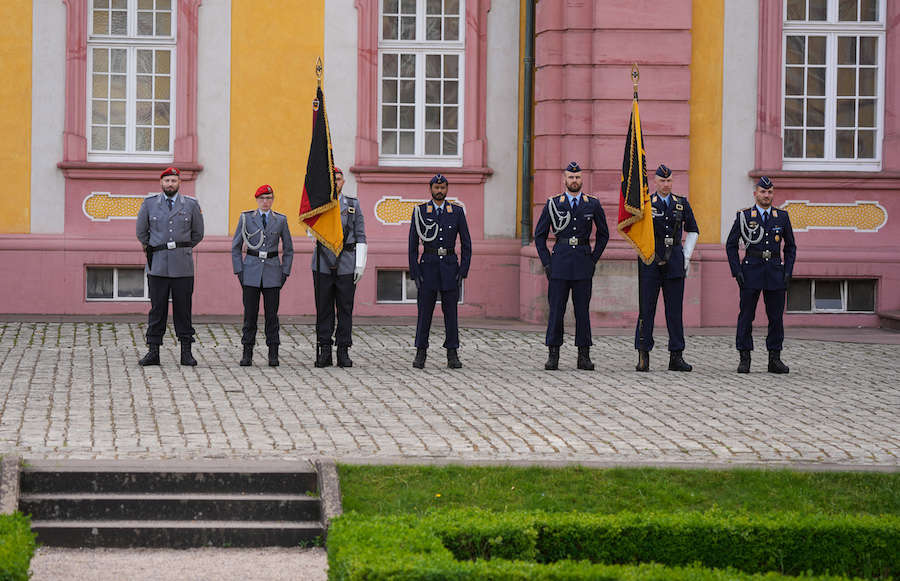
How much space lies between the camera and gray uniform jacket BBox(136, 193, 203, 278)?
13.6m

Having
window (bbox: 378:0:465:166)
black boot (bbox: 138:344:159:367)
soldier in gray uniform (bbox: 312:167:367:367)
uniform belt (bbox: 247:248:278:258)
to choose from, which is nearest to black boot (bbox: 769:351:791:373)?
soldier in gray uniform (bbox: 312:167:367:367)

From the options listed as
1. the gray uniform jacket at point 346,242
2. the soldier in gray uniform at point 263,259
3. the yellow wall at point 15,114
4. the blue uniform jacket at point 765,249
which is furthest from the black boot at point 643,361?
the yellow wall at point 15,114

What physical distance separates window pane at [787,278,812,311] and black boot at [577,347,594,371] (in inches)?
229

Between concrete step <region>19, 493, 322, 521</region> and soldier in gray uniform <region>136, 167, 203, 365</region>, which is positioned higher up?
soldier in gray uniform <region>136, 167, 203, 365</region>

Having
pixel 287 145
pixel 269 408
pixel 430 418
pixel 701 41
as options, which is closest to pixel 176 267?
pixel 269 408

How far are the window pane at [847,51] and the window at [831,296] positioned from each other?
280cm

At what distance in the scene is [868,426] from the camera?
10.4 m

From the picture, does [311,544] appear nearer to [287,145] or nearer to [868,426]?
[868,426]

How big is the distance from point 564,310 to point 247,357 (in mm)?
2958

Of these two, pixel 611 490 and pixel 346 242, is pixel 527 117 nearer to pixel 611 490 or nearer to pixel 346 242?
pixel 346 242

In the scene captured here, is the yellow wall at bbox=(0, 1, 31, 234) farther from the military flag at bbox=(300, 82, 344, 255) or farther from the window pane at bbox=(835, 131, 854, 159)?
the window pane at bbox=(835, 131, 854, 159)

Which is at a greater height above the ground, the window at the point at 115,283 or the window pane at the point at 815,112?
the window pane at the point at 815,112

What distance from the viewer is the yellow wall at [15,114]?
1848 centimetres

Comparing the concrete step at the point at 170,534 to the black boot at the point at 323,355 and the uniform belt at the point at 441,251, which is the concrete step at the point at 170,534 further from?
the uniform belt at the point at 441,251
